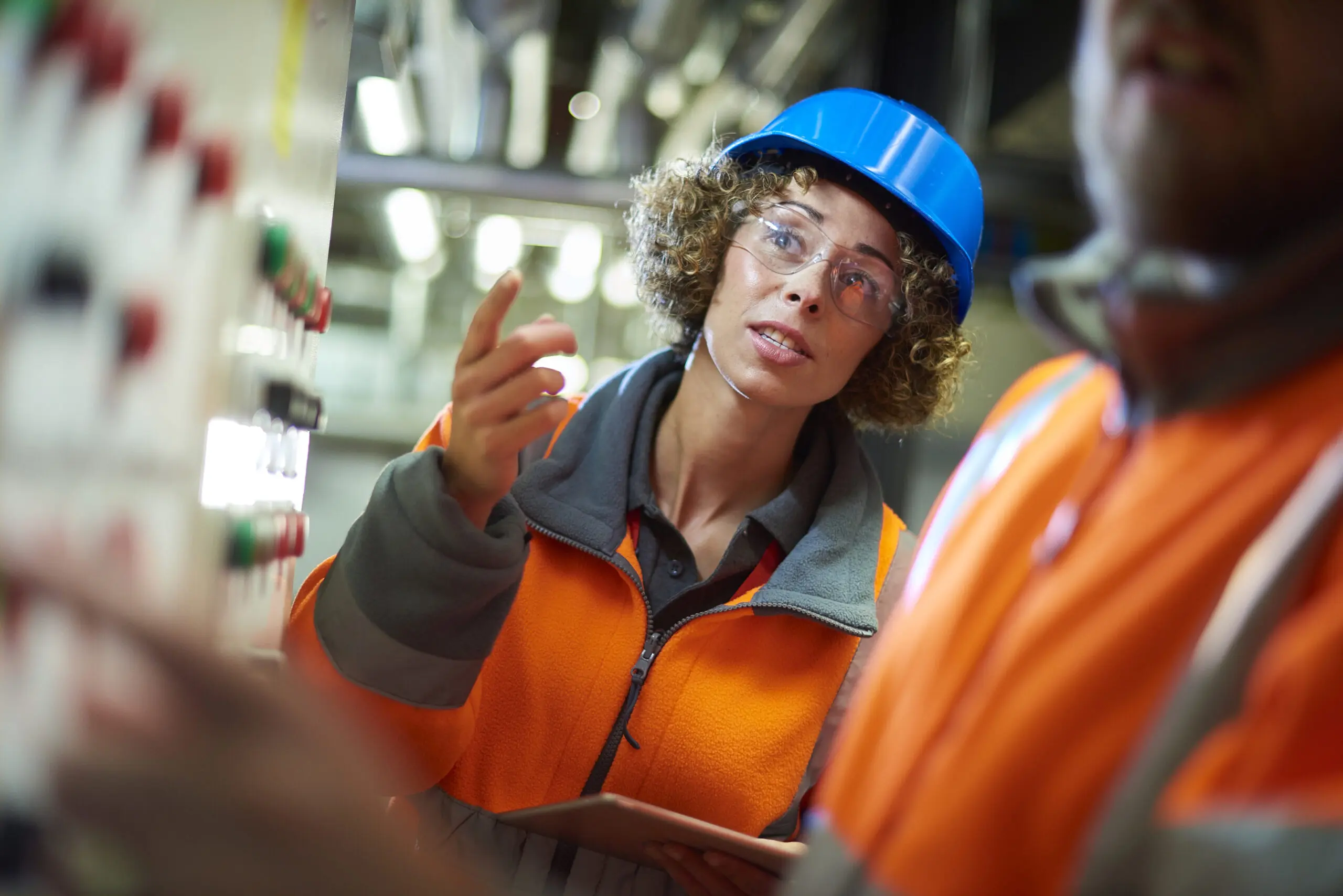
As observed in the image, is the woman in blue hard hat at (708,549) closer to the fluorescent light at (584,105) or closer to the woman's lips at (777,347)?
the woman's lips at (777,347)

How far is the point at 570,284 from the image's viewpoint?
5.83m

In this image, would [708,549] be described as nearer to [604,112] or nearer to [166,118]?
[166,118]

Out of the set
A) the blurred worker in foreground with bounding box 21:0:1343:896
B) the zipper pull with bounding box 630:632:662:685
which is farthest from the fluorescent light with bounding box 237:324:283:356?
the zipper pull with bounding box 630:632:662:685

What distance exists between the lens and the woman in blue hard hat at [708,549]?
1.31 m

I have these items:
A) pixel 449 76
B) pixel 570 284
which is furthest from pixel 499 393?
pixel 570 284

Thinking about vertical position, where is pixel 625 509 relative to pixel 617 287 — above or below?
above

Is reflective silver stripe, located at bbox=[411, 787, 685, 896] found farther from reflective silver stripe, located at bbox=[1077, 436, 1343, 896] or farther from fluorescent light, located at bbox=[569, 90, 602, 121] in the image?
fluorescent light, located at bbox=[569, 90, 602, 121]

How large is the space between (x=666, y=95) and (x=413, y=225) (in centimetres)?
160

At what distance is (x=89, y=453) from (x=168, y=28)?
0.27 metres

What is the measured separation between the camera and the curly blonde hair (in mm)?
1653

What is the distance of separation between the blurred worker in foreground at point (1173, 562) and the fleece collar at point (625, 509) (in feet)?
2.74

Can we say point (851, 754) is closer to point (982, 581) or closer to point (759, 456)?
point (982, 581)

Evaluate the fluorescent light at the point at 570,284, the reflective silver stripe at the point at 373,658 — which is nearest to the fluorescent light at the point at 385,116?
the fluorescent light at the point at 570,284

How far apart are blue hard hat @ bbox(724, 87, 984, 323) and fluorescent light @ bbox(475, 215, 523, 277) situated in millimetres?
3687
